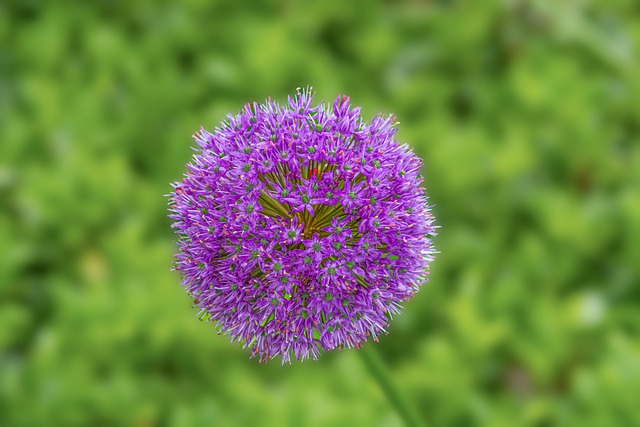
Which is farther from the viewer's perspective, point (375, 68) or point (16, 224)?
point (375, 68)

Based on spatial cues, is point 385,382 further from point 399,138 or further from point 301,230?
point 399,138

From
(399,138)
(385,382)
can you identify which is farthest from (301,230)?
(399,138)

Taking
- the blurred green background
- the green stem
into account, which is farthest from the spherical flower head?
the blurred green background

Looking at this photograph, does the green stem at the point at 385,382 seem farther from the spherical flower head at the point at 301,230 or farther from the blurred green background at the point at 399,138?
the blurred green background at the point at 399,138

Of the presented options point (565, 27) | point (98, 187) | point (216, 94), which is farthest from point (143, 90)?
point (565, 27)

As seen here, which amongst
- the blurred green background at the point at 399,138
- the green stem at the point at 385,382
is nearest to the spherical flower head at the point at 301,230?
the green stem at the point at 385,382

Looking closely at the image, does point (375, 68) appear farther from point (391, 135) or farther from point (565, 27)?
point (391, 135)
